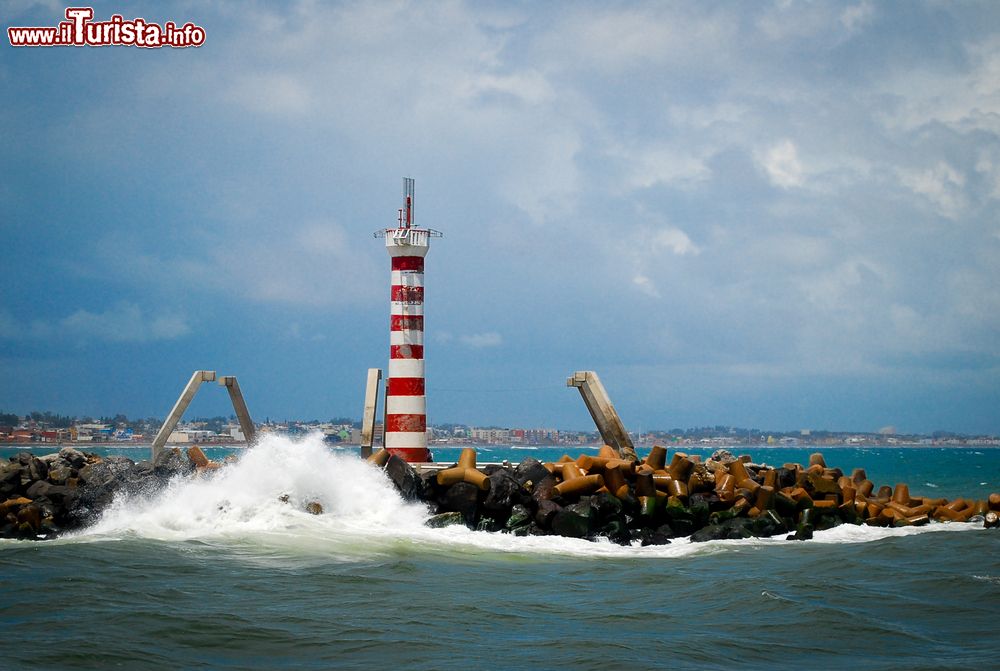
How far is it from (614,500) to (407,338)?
5057 millimetres

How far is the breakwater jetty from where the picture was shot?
16938 mm

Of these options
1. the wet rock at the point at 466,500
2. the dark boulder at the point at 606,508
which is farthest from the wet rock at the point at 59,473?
the dark boulder at the point at 606,508

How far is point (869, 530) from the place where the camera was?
1934 centimetres

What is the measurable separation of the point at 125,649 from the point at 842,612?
23.5 feet

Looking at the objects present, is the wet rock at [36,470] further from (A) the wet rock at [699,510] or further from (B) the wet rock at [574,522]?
(A) the wet rock at [699,510]

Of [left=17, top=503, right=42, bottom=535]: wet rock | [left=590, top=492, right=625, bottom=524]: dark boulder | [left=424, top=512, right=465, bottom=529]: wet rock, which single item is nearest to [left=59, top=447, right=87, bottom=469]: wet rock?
[left=17, top=503, right=42, bottom=535]: wet rock

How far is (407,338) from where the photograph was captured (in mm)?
20078

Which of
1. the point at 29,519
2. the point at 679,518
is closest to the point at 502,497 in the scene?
the point at 679,518

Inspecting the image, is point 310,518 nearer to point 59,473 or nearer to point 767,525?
point 59,473

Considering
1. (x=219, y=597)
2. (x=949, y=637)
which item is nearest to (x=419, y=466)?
(x=219, y=597)

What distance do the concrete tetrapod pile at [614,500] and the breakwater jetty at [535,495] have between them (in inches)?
0.6

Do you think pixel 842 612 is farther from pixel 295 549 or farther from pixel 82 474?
pixel 82 474

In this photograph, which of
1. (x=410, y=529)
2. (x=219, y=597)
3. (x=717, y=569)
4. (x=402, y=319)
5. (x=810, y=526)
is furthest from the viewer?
(x=402, y=319)

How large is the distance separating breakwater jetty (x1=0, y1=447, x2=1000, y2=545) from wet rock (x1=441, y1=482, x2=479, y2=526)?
2 centimetres
